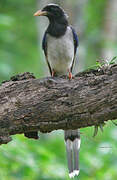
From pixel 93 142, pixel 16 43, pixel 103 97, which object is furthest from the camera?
pixel 16 43

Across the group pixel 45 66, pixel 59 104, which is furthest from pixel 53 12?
pixel 45 66

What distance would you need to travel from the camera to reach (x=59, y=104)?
20.0 ft

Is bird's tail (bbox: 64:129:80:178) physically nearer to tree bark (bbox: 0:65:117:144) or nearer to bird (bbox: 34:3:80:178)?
tree bark (bbox: 0:65:117:144)

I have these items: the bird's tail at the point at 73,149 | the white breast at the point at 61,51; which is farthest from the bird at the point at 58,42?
the bird's tail at the point at 73,149

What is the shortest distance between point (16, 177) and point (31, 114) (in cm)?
228

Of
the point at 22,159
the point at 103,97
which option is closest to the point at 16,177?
the point at 22,159

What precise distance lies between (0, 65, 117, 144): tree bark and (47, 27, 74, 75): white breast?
2.28 m

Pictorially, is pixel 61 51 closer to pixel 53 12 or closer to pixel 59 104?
pixel 53 12

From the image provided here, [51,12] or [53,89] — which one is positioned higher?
[51,12]

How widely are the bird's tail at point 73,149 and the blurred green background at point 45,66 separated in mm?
251

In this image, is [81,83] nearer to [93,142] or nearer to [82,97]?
[82,97]

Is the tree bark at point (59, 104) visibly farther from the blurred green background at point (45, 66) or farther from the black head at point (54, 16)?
the black head at point (54, 16)

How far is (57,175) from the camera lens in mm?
8055

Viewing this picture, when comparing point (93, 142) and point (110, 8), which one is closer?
point (93, 142)
